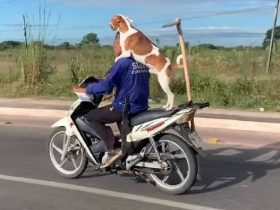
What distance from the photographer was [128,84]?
6719 millimetres

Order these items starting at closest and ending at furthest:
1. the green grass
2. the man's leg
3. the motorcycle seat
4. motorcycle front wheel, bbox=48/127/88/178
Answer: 1. the motorcycle seat
2. the man's leg
3. motorcycle front wheel, bbox=48/127/88/178
4. the green grass

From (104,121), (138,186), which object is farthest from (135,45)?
(138,186)

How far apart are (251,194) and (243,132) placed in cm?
497

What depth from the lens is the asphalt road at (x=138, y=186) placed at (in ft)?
20.7

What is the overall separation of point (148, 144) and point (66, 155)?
1302 mm

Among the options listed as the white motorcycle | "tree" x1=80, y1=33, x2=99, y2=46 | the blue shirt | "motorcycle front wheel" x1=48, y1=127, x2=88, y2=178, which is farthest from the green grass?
the blue shirt

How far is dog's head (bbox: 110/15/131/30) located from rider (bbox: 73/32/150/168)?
10 cm

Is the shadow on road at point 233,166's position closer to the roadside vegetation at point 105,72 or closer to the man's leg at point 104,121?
the man's leg at point 104,121

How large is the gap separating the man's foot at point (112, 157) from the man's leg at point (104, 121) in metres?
0.07

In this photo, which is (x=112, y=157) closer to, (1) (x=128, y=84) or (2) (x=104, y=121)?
(2) (x=104, y=121)

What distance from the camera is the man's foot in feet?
22.4

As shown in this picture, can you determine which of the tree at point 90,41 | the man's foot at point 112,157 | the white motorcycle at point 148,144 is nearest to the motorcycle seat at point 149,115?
the white motorcycle at point 148,144

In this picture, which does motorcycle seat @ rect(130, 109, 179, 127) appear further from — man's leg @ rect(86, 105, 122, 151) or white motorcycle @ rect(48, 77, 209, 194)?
man's leg @ rect(86, 105, 122, 151)

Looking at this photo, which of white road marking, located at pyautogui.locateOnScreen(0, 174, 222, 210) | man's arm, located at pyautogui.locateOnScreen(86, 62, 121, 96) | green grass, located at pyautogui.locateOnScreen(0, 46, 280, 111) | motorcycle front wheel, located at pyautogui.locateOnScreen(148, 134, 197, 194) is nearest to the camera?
white road marking, located at pyautogui.locateOnScreen(0, 174, 222, 210)
